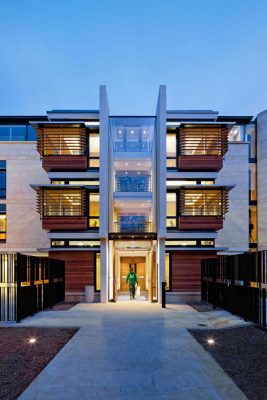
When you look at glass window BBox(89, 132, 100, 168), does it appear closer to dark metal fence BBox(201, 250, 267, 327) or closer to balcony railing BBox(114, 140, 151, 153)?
balcony railing BBox(114, 140, 151, 153)

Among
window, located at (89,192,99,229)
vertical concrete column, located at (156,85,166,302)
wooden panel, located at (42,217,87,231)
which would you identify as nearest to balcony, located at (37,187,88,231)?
wooden panel, located at (42,217,87,231)

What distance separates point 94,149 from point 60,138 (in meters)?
2.15

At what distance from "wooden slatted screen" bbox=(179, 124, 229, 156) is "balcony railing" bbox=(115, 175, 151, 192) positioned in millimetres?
4515

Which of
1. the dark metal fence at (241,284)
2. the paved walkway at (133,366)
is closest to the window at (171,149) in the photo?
the dark metal fence at (241,284)

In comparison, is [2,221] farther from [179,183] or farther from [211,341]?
[211,341]

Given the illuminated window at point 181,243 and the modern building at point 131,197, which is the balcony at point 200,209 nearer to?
the modern building at point 131,197

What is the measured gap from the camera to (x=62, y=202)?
2161 centimetres

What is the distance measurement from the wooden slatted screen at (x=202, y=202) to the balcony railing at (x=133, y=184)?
4.52 m

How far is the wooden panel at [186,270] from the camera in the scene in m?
21.3

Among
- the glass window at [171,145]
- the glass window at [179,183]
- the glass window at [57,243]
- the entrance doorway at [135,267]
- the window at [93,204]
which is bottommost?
the entrance doorway at [135,267]

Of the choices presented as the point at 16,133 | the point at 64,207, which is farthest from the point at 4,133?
the point at 64,207

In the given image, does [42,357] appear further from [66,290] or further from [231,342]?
[66,290]

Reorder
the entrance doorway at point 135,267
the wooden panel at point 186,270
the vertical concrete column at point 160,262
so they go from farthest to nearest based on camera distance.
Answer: the entrance doorway at point 135,267 < the wooden panel at point 186,270 < the vertical concrete column at point 160,262

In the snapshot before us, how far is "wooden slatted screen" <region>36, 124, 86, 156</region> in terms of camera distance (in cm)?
2170
